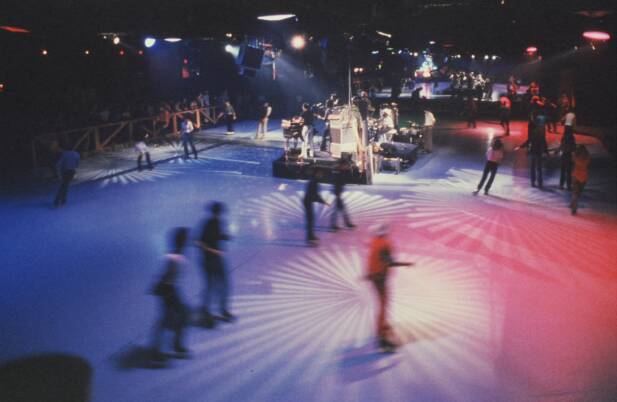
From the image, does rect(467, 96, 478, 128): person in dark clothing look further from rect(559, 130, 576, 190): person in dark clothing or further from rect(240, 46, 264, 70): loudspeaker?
rect(559, 130, 576, 190): person in dark clothing

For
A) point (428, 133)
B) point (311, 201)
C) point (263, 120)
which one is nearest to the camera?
point (311, 201)

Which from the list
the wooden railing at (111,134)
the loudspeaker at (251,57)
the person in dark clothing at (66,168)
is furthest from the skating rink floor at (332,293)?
the loudspeaker at (251,57)

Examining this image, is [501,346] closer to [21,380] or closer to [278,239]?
[278,239]

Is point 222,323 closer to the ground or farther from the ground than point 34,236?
closer to the ground

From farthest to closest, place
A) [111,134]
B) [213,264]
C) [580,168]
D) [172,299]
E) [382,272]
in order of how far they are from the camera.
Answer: [111,134], [580,168], [213,264], [382,272], [172,299]

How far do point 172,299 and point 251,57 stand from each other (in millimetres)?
14019

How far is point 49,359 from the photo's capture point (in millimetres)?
5250

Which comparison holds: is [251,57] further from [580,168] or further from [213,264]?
[213,264]

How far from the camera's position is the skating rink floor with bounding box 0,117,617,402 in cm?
487

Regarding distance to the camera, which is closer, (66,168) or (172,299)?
(172,299)

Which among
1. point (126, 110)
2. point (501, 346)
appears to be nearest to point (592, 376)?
point (501, 346)

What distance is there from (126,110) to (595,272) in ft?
55.9

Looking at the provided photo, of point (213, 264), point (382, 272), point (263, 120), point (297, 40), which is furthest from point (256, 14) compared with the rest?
point (297, 40)

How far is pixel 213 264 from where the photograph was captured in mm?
5895
